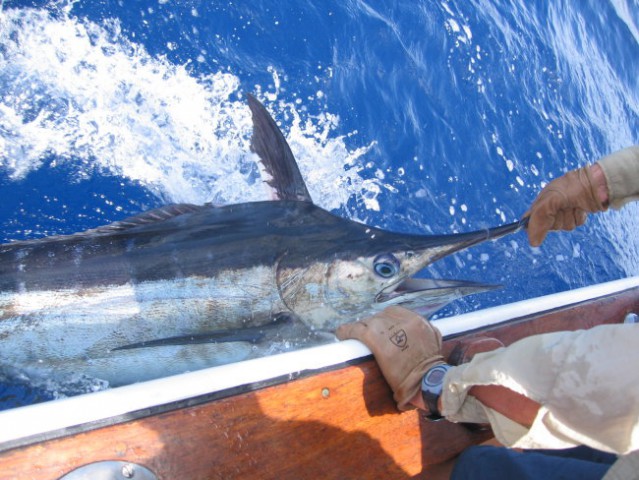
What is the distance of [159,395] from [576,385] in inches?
42.0

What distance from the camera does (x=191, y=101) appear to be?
3.68 meters

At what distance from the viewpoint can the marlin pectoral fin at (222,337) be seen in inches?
82.8

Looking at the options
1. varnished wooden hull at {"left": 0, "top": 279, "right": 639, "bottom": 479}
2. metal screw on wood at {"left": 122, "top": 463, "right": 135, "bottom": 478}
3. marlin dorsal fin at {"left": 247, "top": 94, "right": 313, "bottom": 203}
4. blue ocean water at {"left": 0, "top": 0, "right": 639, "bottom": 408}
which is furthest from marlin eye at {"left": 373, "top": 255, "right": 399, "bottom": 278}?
metal screw on wood at {"left": 122, "top": 463, "right": 135, "bottom": 478}

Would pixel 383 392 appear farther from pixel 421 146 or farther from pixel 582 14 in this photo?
pixel 582 14

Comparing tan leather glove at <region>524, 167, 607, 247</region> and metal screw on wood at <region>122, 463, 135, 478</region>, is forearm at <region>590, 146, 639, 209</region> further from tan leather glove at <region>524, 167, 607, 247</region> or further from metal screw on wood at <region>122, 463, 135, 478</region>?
metal screw on wood at <region>122, 463, 135, 478</region>

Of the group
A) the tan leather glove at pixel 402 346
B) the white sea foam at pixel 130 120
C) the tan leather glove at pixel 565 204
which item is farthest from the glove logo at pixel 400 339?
the white sea foam at pixel 130 120

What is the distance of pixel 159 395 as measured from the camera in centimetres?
141

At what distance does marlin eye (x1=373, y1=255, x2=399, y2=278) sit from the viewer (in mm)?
2365

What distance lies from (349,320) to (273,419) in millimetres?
897

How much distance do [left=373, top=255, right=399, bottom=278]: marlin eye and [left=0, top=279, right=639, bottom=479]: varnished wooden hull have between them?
0.43m

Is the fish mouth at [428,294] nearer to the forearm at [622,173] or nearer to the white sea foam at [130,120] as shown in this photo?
the forearm at [622,173]

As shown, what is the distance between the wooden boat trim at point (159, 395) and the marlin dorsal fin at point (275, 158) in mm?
1159

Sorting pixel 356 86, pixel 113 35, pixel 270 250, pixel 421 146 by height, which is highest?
pixel 113 35

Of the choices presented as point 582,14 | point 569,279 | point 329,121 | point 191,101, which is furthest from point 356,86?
point 582,14
